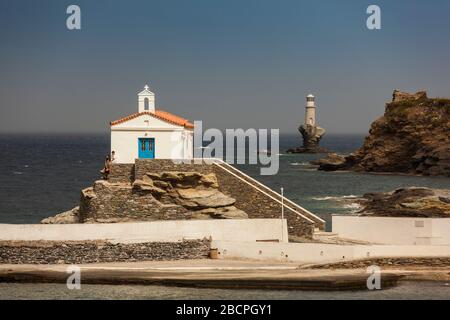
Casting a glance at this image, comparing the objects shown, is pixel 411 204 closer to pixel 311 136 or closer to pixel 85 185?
pixel 85 185

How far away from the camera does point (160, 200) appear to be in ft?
111

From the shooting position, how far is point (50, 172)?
3174 inches

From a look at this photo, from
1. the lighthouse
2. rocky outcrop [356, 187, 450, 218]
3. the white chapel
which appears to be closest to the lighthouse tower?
the lighthouse

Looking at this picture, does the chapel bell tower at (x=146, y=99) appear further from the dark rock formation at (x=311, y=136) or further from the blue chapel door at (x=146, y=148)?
the dark rock formation at (x=311, y=136)

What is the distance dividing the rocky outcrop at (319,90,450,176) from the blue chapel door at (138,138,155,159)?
162 feet

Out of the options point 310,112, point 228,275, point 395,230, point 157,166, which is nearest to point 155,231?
point 228,275

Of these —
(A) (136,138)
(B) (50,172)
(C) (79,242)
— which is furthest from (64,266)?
(B) (50,172)

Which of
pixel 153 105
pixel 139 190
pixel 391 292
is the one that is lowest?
pixel 391 292

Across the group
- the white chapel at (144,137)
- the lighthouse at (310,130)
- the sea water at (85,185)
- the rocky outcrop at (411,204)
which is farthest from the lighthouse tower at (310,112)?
the white chapel at (144,137)

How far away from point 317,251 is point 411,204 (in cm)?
1310

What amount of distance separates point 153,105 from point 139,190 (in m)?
5.11

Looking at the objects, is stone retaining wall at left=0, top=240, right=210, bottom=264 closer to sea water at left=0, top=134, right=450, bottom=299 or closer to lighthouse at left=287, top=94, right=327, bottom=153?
sea water at left=0, top=134, right=450, bottom=299

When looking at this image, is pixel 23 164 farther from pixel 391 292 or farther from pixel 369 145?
pixel 391 292

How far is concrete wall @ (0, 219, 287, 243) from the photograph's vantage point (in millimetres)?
29781
